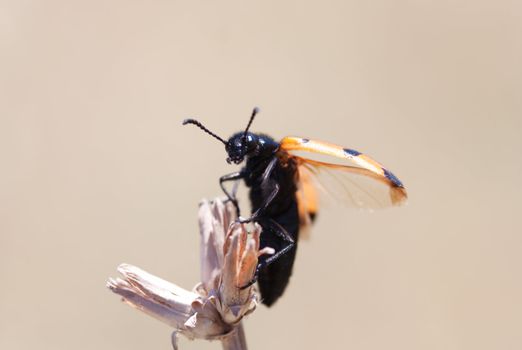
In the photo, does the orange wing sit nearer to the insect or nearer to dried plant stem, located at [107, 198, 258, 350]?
the insect

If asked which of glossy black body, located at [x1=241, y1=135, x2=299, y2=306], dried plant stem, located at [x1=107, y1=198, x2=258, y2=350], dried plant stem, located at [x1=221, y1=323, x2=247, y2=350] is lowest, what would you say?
dried plant stem, located at [x1=221, y1=323, x2=247, y2=350]

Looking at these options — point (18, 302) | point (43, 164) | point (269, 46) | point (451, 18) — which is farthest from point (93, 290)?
point (451, 18)

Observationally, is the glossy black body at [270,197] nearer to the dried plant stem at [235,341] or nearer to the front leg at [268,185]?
the front leg at [268,185]

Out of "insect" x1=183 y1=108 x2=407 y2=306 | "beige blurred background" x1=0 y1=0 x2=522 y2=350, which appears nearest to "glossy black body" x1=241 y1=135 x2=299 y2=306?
"insect" x1=183 y1=108 x2=407 y2=306

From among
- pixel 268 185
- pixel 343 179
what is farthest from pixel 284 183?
pixel 343 179

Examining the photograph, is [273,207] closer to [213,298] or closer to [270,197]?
[270,197]

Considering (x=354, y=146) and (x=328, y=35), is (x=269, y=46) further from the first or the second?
(x=354, y=146)
